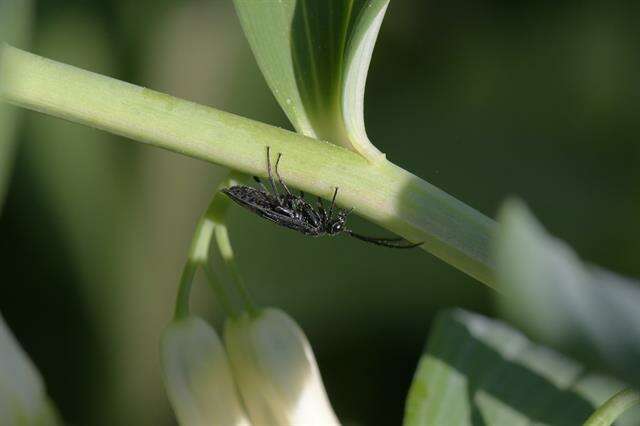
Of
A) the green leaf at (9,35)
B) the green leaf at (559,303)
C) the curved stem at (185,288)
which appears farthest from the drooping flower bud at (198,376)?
the green leaf at (559,303)

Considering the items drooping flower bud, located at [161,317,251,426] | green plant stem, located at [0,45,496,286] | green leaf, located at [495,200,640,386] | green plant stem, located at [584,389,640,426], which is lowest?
drooping flower bud, located at [161,317,251,426]

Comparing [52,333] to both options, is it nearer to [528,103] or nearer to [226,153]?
[528,103]

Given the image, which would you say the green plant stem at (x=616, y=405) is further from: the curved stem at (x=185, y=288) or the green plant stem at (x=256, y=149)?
the curved stem at (x=185, y=288)

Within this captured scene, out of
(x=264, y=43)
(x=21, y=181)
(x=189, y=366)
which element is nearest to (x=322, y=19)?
(x=264, y=43)

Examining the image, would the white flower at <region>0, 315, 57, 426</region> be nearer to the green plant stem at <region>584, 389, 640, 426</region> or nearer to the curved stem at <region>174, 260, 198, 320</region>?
the curved stem at <region>174, 260, 198, 320</region>

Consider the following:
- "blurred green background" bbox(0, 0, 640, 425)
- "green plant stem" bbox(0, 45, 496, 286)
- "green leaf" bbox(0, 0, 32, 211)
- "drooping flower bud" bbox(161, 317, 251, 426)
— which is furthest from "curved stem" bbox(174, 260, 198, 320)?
"blurred green background" bbox(0, 0, 640, 425)

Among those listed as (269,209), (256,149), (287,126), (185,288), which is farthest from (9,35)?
(287,126)
